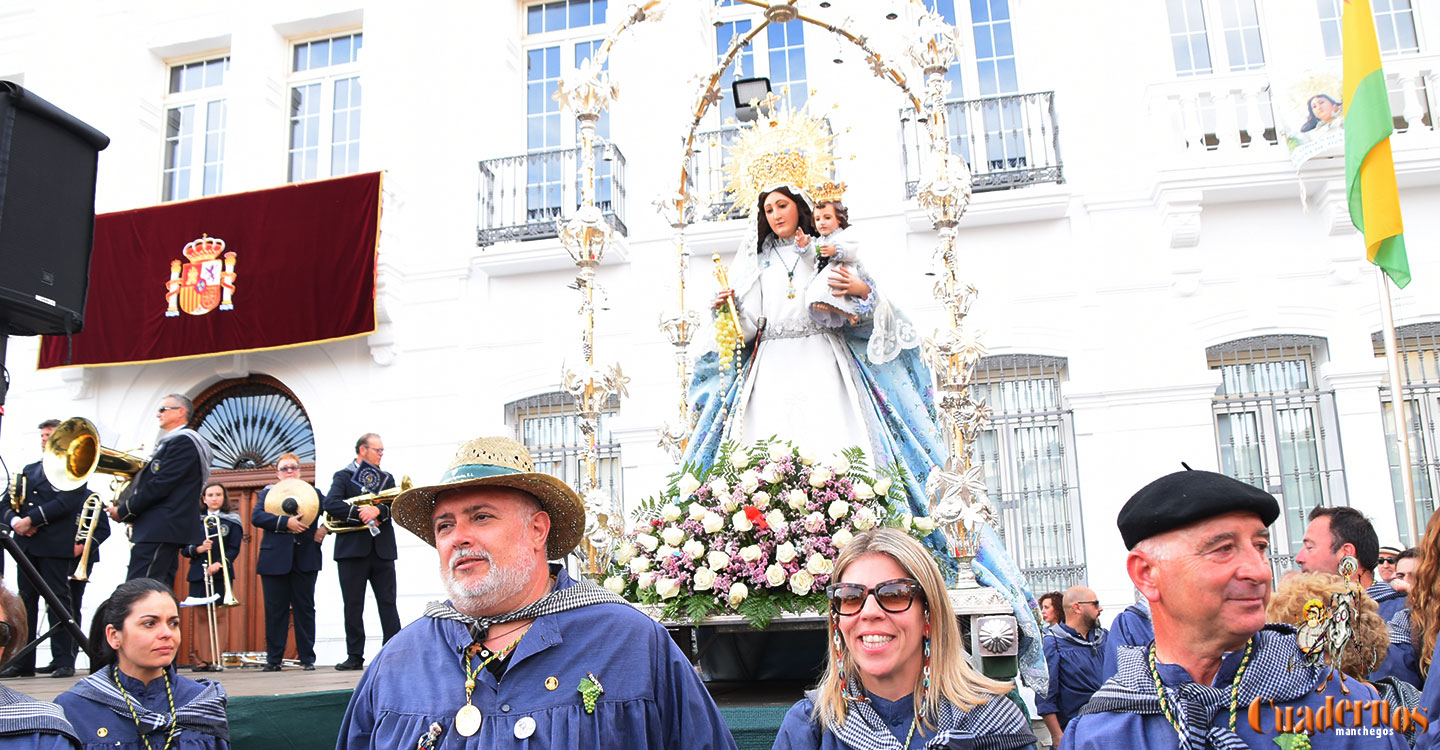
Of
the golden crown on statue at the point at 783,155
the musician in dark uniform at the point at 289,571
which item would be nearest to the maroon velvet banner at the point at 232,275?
the musician in dark uniform at the point at 289,571

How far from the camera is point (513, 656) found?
2.46m

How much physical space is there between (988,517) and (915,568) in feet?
6.67

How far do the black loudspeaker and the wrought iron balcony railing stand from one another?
24.6ft

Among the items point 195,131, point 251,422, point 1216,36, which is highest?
point 195,131

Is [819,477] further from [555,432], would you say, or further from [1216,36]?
[1216,36]

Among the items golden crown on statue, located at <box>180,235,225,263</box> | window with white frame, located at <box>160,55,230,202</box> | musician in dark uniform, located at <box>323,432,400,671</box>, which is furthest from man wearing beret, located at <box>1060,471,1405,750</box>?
window with white frame, located at <box>160,55,230,202</box>

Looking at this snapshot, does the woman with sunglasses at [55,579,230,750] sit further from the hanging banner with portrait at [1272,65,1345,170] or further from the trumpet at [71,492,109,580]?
the hanging banner with portrait at [1272,65,1345,170]

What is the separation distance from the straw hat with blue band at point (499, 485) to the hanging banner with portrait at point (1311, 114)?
29.5 ft

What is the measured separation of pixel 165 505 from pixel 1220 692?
21.2 ft

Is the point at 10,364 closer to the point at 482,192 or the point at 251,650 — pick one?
the point at 251,650

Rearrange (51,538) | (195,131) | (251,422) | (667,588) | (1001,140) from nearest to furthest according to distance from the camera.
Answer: (667,588) → (51,538) → (1001,140) → (251,422) → (195,131)

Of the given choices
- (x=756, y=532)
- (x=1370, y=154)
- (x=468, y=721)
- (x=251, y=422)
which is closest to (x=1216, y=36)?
(x=1370, y=154)

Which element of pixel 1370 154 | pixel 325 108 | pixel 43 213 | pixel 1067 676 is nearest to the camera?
pixel 43 213

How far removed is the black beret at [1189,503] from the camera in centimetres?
197
